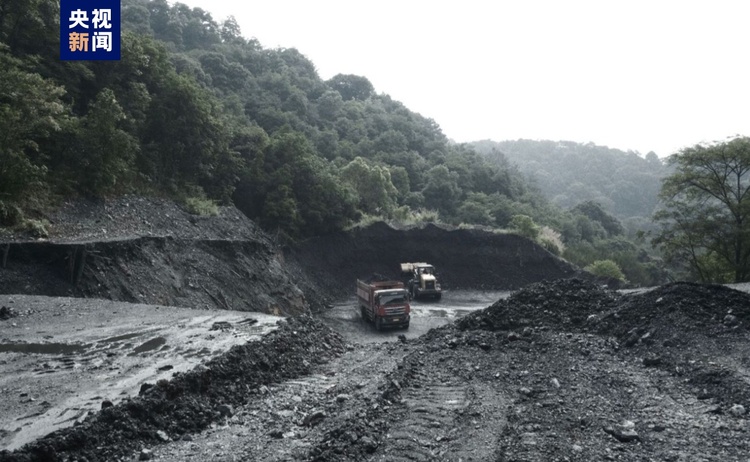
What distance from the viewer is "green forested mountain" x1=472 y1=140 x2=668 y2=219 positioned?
110244 mm

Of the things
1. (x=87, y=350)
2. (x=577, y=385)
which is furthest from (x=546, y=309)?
(x=87, y=350)

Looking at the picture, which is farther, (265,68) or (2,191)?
(265,68)

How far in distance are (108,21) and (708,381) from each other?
24.7 metres

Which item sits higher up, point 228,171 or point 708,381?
point 228,171

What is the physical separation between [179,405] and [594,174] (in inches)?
5148

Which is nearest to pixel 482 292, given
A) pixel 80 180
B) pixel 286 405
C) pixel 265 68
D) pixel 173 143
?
pixel 173 143

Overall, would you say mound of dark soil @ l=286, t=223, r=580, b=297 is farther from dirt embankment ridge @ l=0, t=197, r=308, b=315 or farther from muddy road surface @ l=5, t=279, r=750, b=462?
muddy road surface @ l=5, t=279, r=750, b=462

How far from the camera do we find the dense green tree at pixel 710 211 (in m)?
31.4

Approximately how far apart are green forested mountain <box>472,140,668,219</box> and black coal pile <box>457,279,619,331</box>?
83489mm

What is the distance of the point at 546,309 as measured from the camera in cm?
1923

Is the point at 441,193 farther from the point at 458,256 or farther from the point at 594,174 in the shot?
the point at 594,174

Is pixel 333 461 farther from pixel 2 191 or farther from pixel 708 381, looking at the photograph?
pixel 2 191

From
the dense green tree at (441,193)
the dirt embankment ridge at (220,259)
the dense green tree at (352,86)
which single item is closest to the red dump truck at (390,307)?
the dirt embankment ridge at (220,259)

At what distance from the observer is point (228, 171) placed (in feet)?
127
